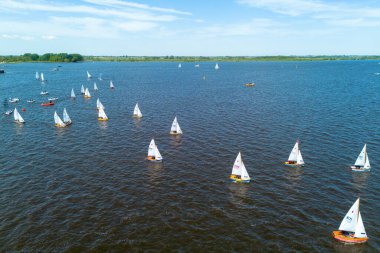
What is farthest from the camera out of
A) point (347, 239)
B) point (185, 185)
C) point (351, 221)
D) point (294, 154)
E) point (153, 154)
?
point (153, 154)

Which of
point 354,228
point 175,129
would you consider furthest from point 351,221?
point 175,129

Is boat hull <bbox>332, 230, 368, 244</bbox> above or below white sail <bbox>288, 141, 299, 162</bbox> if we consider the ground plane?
below

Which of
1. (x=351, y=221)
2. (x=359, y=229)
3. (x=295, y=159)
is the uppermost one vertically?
(x=295, y=159)

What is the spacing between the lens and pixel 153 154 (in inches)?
2576

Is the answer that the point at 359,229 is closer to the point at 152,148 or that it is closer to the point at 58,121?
the point at 152,148

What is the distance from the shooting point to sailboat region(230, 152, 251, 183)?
54056mm

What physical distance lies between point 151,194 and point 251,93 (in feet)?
397

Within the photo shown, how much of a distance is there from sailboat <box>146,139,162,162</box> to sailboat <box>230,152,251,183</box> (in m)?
18.2

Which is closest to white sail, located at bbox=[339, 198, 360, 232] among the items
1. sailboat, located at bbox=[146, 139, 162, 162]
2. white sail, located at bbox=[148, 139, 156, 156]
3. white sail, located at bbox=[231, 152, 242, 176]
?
white sail, located at bbox=[231, 152, 242, 176]

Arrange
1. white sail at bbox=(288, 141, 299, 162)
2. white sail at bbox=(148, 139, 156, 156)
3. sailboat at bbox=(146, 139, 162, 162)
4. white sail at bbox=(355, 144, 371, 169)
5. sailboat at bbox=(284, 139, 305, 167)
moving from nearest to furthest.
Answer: white sail at bbox=(355, 144, 371, 169), white sail at bbox=(288, 141, 299, 162), sailboat at bbox=(284, 139, 305, 167), sailboat at bbox=(146, 139, 162, 162), white sail at bbox=(148, 139, 156, 156)

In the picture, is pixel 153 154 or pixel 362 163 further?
pixel 153 154

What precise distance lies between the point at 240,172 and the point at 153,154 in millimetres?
21391

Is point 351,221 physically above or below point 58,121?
below

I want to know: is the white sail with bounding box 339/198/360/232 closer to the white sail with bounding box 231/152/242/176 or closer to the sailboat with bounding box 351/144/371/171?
the white sail with bounding box 231/152/242/176
